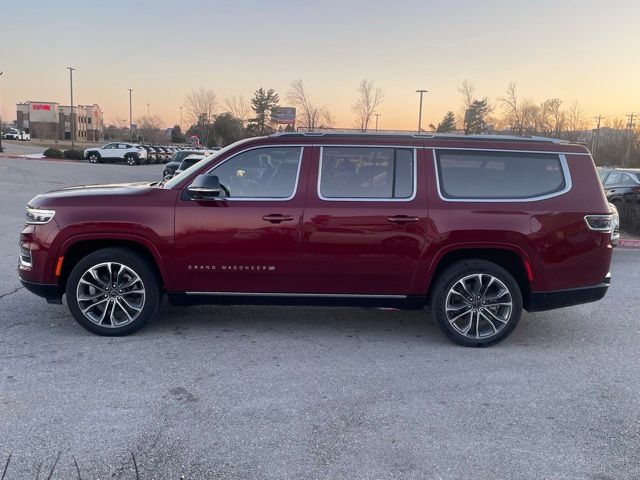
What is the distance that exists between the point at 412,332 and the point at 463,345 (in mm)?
580

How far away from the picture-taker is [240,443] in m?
3.24

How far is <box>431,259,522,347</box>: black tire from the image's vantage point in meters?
4.87

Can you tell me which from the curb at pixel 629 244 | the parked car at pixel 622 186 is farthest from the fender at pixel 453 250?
the parked car at pixel 622 186

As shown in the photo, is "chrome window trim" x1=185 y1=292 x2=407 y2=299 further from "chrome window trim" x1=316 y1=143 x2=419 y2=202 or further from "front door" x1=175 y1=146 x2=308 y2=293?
"chrome window trim" x1=316 y1=143 x2=419 y2=202

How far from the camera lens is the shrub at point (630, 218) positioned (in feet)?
40.2

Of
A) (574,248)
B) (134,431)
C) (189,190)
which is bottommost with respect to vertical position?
(134,431)

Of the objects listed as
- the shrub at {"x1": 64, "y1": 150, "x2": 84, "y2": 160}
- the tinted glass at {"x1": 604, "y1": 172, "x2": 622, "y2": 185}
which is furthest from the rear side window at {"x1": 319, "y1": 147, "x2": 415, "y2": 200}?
the shrub at {"x1": 64, "y1": 150, "x2": 84, "y2": 160}

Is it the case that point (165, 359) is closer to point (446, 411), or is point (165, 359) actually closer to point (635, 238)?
point (446, 411)

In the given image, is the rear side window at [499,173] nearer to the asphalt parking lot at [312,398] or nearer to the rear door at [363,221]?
the rear door at [363,221]

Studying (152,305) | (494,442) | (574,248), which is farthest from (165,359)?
(574,248)

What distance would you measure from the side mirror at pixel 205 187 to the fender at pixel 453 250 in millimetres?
1960

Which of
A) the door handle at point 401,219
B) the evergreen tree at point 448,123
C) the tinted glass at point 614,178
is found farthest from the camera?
the evergreen tree at point 448,123

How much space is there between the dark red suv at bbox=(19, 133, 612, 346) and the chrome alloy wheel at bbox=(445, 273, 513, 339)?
0.01 m

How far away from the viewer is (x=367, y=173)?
4895 millimetres
